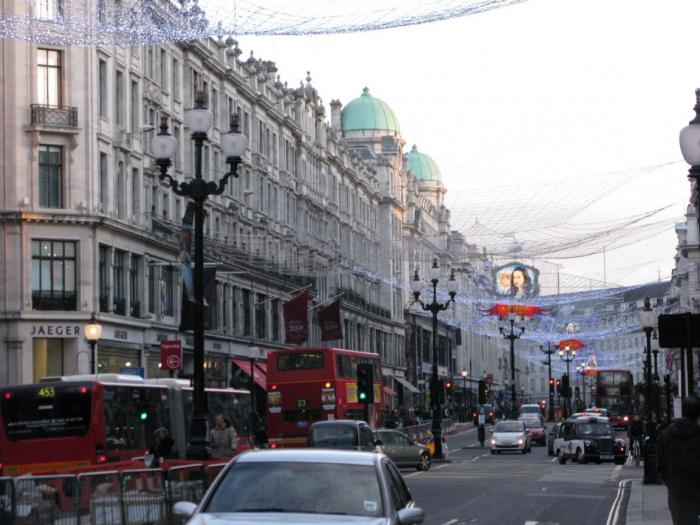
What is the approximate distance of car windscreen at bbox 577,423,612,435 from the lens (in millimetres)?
50059

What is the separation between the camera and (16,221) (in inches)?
1978

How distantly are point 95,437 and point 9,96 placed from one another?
2301cm

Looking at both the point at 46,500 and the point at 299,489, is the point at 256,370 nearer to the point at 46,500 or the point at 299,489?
the point at 46,500

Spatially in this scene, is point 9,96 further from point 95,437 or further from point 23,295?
point 95,437

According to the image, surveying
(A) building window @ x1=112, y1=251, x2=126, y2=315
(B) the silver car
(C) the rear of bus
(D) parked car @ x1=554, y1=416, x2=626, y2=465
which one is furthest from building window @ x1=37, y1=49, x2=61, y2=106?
(B) the silver car

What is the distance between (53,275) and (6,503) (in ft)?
117

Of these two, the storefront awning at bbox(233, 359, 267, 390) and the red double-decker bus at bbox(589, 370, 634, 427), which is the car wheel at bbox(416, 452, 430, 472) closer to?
the storefront awning at bbox(233, 359, 267, 390)

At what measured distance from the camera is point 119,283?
181ft

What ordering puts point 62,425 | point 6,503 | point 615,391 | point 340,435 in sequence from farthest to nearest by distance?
point 615,391 < point 340,435 < point 62,425 < point 6,503

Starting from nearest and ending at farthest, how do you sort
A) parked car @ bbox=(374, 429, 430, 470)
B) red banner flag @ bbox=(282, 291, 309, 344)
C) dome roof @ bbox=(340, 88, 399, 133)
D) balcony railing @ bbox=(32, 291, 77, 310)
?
parked car @ bbox=(374, 429, 430, 470) < balcony railing @ bbox=(32, 291, 77, 310) < red banner flag @ bbox=(282, 291, 309, 344) < dome roof @ bbox=(340, 88, 399, 133)

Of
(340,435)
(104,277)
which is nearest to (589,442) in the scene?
(340,435)

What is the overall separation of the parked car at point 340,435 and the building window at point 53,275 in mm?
17938

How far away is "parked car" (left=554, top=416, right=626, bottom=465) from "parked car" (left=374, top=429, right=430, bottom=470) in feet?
22.3

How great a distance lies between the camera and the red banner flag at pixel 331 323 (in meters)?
62.3
